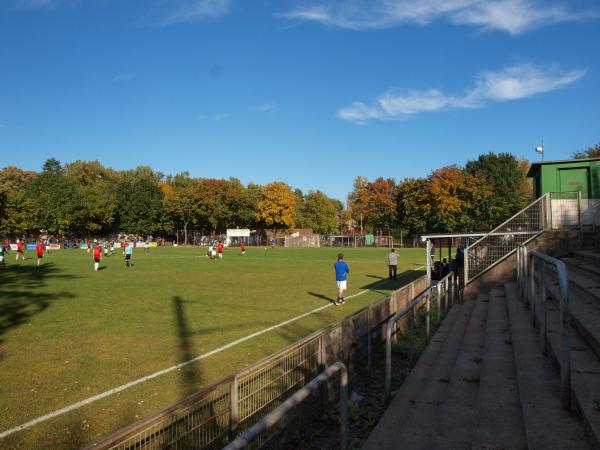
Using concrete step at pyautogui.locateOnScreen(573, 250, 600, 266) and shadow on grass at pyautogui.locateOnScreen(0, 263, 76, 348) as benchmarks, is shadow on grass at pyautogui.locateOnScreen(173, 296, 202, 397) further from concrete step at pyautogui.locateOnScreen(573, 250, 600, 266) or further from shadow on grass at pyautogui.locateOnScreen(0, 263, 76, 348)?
concrete step at pyautogui.locateOnScreen(573, 250, 600, 266)

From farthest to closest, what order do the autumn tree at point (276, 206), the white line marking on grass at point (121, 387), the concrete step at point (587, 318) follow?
1. the autumn tree at point (276, 206)
2. the white line marking on grass at point (121, 387)
3. the concrete step at point (587, 318)

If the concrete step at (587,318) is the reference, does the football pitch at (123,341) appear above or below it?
below

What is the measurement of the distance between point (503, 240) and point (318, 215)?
8652 centimetres

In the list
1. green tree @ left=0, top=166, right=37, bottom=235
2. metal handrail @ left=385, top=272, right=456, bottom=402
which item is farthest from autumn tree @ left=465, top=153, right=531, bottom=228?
green tree @ left=0, top=166, right=37, bottom=235

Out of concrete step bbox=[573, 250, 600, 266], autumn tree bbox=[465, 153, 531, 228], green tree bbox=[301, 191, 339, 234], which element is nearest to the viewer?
concrete step bbox=[573, 250, 600, 266]

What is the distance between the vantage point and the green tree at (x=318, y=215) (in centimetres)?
10081

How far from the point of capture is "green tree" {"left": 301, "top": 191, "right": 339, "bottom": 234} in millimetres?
100812

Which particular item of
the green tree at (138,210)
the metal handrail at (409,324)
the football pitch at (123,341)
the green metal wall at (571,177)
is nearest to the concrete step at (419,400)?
the metal handrail at (409,324)

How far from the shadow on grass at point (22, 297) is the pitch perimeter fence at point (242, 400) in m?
7.49

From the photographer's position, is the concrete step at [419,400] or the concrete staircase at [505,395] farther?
the concrete step at [419,400]

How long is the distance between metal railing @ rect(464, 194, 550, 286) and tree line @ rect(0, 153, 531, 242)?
50012 mm

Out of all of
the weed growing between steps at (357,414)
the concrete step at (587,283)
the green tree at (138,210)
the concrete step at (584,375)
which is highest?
the green tree at (138,210)

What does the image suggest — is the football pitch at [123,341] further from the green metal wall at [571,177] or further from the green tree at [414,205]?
the green tree at [414,205]

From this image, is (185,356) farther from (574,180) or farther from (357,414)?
(574,180)
